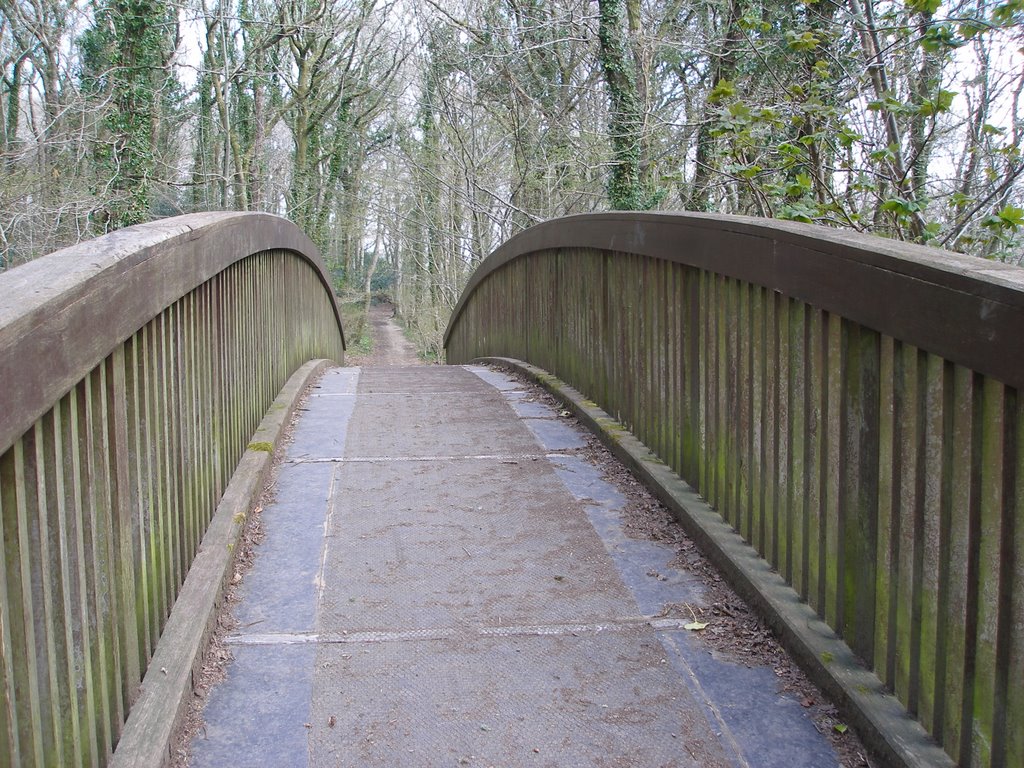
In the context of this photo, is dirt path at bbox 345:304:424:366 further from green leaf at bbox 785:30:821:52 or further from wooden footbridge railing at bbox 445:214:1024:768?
wooden footbridge railing at bbox 445:214:1024:768

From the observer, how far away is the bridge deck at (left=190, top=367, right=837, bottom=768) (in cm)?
258

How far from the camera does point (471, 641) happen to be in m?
3.14

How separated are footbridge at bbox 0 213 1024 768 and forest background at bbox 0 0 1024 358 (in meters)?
2.12

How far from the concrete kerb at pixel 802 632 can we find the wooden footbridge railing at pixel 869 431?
28mm

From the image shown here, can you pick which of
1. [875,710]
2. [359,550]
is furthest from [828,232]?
[359,550]

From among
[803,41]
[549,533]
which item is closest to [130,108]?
[803,41]

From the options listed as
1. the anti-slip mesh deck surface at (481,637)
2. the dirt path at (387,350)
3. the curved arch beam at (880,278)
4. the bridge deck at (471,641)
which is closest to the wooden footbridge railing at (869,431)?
the curved arch beam at (880,278)

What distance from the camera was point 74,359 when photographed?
1939mm

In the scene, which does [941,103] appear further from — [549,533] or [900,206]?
[549,533]

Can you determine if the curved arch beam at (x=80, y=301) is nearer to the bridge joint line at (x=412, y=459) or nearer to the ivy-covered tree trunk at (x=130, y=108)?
the bridge joint line at (x=412, y=459)

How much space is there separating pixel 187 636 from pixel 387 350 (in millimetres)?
36894

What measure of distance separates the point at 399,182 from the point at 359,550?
85.6 feet

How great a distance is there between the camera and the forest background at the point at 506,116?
7137 millimetres

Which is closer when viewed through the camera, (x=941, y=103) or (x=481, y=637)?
(x=481, y=637)
